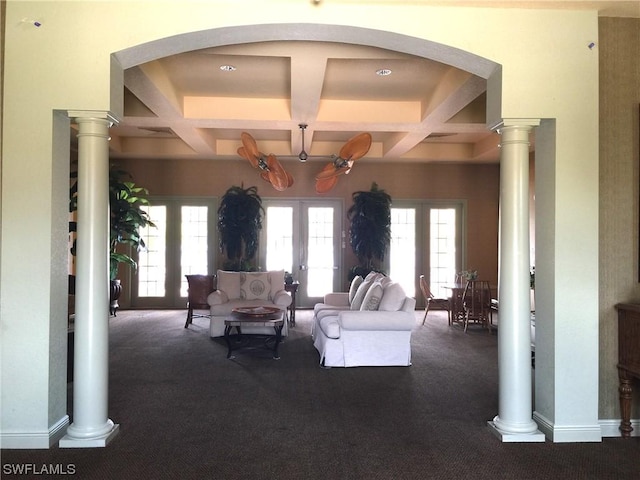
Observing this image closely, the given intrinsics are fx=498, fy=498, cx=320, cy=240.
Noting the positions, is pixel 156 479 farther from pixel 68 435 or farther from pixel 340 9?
pixel 340 9

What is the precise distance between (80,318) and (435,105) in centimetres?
485

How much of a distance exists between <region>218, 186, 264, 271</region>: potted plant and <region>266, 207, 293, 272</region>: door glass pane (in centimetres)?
58

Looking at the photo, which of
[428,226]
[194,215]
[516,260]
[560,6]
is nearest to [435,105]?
[560,6]

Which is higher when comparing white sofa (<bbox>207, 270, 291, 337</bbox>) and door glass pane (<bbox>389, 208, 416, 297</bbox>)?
door glass pane (<bbox>389, 208, 416, 297</bbox>)

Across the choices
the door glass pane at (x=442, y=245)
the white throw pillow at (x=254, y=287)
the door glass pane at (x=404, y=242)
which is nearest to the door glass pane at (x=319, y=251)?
the door glass pane at (x=404, y=242)

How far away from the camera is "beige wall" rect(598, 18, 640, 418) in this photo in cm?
380

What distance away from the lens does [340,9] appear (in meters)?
3.63

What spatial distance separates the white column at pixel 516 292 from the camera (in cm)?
371

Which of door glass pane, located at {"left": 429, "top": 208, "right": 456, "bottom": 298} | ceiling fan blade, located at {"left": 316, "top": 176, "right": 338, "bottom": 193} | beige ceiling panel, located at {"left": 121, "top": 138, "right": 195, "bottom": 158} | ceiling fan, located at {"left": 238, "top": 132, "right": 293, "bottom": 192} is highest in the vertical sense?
beige ceiling panel, located at {"left": 121, "top": 138, "right": 195, "bottom": 158}

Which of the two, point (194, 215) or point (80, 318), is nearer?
point (80, 318)

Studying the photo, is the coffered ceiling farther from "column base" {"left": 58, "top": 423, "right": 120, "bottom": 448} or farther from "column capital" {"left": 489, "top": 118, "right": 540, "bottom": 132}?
"column base" {"left": 58, "top": 423, "right": 120, "bottom": 448}

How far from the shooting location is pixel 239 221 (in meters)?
9.84

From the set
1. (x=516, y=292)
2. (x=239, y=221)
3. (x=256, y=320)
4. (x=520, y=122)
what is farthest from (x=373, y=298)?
(x=239, y=221)

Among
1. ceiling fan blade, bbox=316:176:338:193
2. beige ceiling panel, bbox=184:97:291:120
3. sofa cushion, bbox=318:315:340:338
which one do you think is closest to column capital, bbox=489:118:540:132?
sofa cushion, bbox=318:315:340:338
